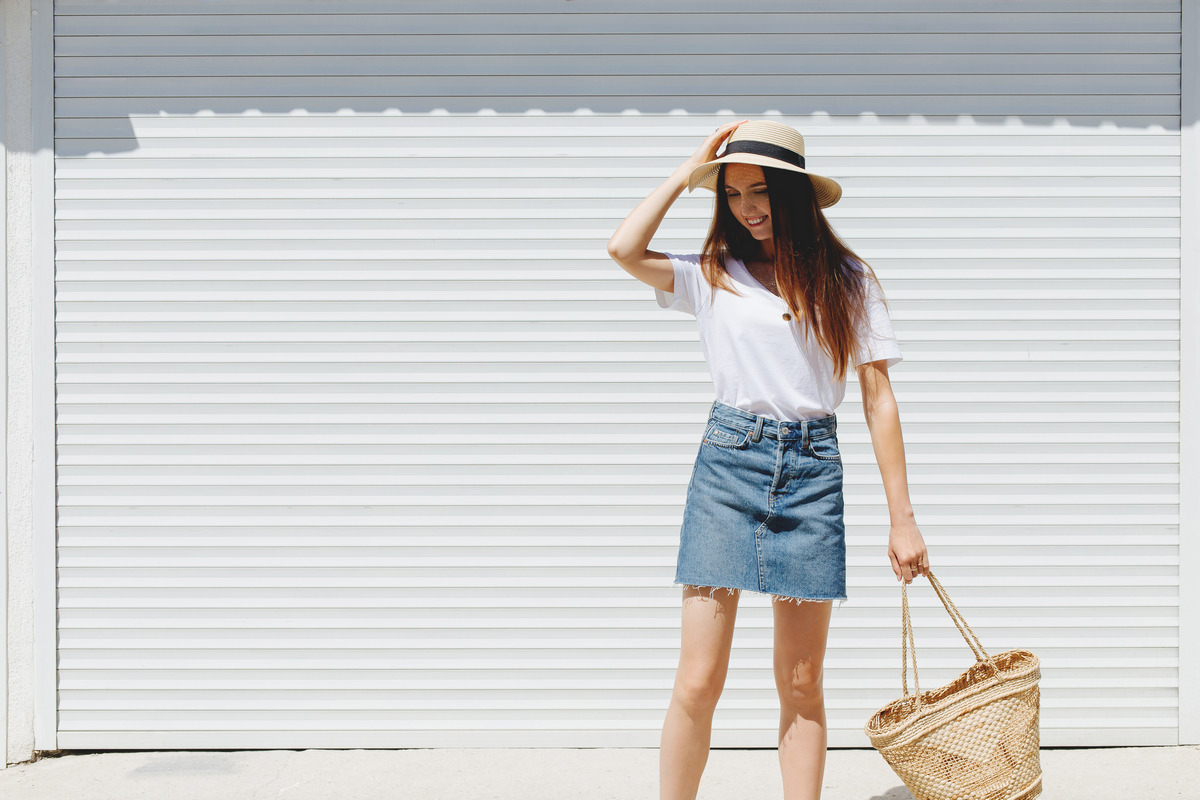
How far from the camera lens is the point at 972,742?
243 cm

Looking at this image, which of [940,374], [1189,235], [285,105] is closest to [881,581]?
[940,374]

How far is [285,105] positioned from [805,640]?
8.52 feet

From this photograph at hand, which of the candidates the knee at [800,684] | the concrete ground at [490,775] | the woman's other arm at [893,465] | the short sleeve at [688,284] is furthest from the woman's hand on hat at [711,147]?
the concrete ground at [490,775]

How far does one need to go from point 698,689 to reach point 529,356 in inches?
63.1

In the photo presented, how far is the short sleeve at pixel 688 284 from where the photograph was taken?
2.47 meters

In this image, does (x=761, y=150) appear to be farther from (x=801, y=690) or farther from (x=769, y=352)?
(x=801, y=690)

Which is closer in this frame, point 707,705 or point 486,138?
point 707,705

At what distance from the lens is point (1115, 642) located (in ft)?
12.1

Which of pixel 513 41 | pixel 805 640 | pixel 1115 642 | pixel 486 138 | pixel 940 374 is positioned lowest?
pixel 1115 642

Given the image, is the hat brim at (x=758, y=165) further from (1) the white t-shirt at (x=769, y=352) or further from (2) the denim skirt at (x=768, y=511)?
(2) the denim skirt at (x=768, y=511)

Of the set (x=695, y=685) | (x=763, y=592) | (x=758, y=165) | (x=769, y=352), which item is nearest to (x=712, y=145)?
(x=758, y=165)

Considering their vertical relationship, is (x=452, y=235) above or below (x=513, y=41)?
below

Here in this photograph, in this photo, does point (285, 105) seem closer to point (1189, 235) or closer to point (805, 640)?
point (805, 640)

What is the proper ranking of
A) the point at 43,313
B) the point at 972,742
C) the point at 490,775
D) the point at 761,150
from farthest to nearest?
the point at 43,313, the point at 490,775, the point at 972,742, the point at 761,150
